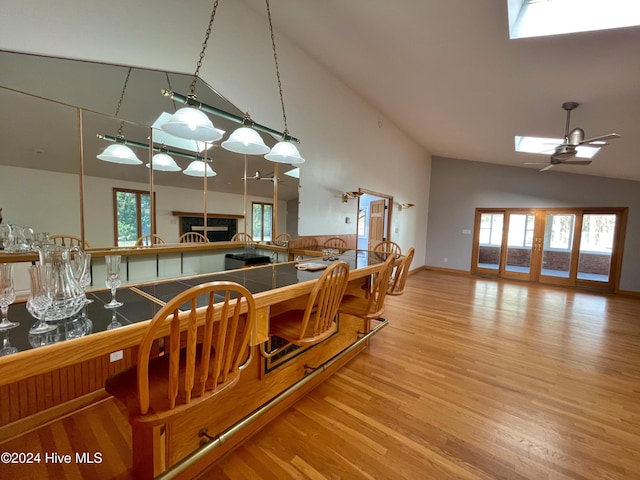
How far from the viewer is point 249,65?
2.85 m

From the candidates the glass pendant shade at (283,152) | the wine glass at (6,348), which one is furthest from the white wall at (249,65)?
the wine glass at (6,348)

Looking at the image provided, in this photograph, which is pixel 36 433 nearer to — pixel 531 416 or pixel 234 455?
pixel 234 455

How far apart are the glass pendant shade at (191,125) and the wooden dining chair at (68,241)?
104 cm

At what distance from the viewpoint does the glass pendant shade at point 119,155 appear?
2.03 meters

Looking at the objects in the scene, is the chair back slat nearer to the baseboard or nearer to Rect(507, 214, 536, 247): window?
the baseboard

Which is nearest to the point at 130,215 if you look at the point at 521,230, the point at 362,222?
the point at 362,222

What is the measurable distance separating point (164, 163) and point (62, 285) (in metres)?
1.59

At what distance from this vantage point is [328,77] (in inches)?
155

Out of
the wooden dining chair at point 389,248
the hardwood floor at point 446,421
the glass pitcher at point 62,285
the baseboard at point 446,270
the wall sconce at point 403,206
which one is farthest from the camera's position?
the baseboard at point 446,270

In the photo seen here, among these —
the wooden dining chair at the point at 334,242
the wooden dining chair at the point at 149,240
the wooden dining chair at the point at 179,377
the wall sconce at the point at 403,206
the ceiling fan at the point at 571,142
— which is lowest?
the wooden dining chair at the point at 179,377

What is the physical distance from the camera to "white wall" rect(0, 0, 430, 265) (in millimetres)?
1732

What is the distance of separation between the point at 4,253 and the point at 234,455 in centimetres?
189

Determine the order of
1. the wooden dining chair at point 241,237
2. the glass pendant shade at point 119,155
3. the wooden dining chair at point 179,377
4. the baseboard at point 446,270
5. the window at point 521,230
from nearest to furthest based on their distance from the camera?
the wooden dining chair at point 179,377, the glass pendant shade at point 119,155, the wooden dining chair at point 241,237, the window at point 521,230, the baseboard at point 446,270

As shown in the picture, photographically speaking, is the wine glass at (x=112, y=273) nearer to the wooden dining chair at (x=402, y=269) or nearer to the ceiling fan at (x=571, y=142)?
the wooden dining chair at (x=402, y=269)
